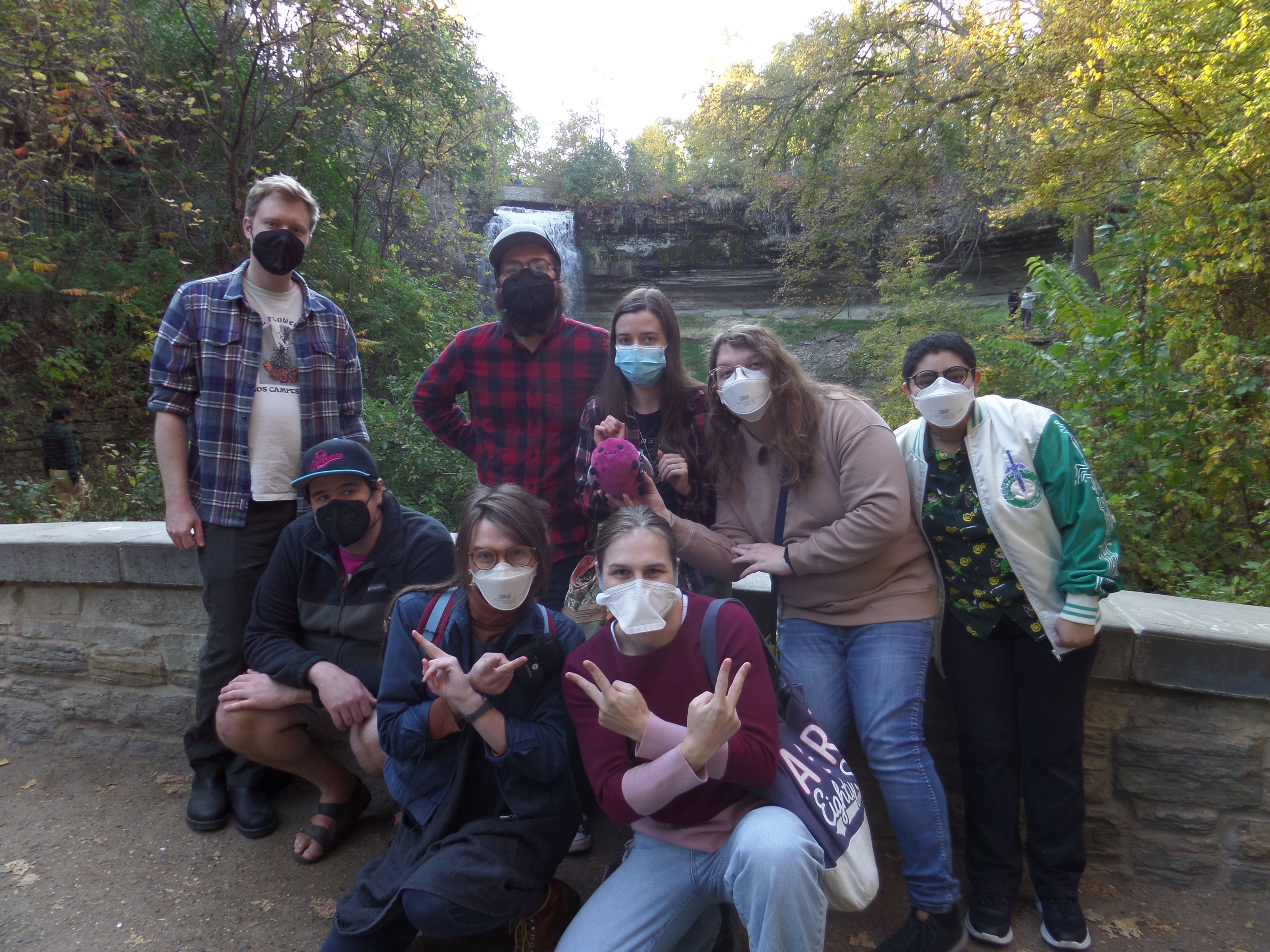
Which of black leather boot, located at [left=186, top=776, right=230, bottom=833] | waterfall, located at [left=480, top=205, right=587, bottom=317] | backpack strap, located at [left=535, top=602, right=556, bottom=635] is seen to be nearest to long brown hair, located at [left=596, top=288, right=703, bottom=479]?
backpack strap, located at [left=535, top=602, right=556, bottom=635]

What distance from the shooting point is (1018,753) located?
2.27 m

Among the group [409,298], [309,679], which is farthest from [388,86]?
[309,679]

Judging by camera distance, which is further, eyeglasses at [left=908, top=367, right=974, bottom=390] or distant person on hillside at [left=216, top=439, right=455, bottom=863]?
distant person on hillside at [left=216, top=439, right=455, bottom=863]

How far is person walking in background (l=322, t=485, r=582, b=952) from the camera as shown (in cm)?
198

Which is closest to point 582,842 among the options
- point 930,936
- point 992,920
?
point 930,936

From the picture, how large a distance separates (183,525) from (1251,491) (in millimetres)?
4956

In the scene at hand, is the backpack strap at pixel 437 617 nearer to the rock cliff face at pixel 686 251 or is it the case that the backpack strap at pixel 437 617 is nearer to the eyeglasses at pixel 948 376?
the eyeglasses at pixel 948 376

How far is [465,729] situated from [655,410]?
1.17m

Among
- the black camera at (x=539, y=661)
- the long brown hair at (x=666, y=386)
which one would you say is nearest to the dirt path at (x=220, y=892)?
the black camera at (x=539, y=661)

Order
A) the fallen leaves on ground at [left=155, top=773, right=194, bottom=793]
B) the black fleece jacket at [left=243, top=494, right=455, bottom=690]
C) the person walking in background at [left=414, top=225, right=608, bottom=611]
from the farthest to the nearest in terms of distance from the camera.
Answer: the fallen leaves on ground at [left=155, top=773, right=194, bottom=793], the person walking in background at [left=414, top=225, right=608, bottom=611], the black fleece jacket at [left=243, top=494, right=455, bottom=690]

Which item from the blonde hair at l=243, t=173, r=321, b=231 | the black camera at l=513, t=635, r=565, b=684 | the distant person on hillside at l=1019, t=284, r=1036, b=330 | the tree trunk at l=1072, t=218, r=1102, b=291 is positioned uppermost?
the tree trunk at l=1072, t=218, r=1102, b=291

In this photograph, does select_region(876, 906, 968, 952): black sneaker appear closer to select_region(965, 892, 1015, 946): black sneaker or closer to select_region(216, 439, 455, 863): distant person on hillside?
select_region(965, 892, 1015, 946): black sneaker

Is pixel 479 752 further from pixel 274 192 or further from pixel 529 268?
pixel 274 192

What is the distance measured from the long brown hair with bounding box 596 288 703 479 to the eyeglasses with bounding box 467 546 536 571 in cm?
57
